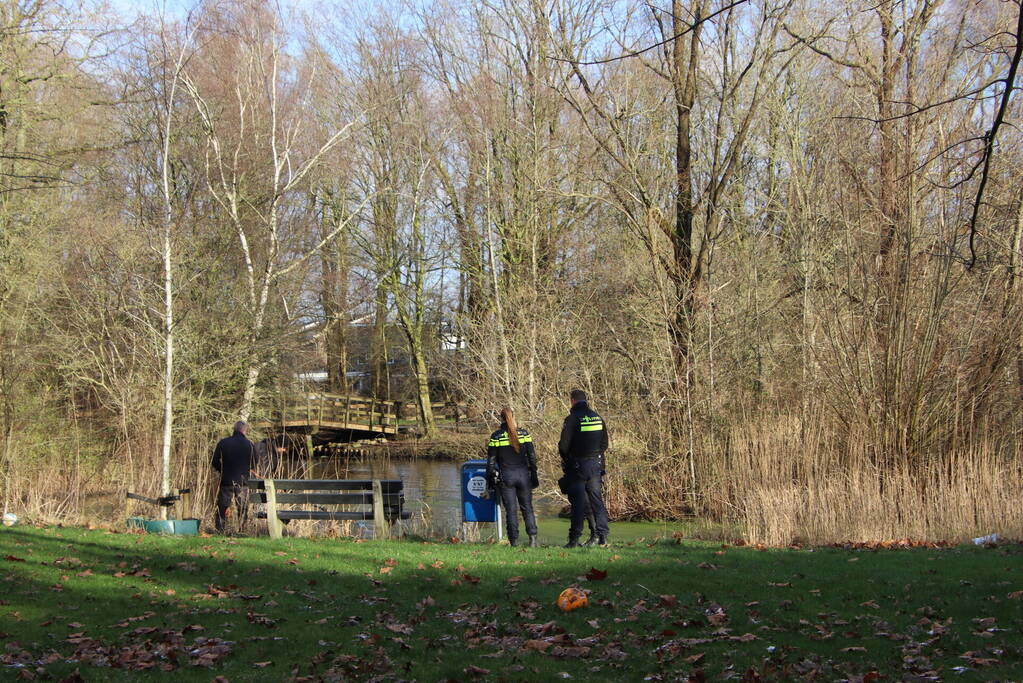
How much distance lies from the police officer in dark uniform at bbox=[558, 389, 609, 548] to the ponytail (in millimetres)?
521

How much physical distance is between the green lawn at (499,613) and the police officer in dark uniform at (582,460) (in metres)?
1.24

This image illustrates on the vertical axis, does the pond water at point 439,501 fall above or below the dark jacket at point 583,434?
below

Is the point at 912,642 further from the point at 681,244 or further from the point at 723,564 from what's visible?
the point at 681,244

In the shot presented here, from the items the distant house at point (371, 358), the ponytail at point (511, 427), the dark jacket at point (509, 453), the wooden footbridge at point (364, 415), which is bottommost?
the dark jacket at point (509, 453)

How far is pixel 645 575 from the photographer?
29.0 ft

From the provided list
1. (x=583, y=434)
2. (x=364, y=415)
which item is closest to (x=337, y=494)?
(x=583, y=434)

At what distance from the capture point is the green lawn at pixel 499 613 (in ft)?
20.0

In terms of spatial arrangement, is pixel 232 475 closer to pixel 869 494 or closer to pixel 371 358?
pixel 869 494

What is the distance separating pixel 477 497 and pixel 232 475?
11.8ft

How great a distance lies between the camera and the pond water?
15289mm

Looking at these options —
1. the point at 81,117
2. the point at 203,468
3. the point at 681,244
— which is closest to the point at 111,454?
the point at 203,468

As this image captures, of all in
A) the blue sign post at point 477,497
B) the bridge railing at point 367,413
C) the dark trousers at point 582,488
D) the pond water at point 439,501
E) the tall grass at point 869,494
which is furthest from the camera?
the bridge railing at point 367,413

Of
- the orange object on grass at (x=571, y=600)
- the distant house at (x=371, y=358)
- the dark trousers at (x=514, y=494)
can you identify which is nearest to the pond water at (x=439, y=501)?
the dark trousers at (x=514, y=494)

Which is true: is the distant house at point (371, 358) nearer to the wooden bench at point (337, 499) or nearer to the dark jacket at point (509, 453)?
the wooden bench at point (337, 499)
